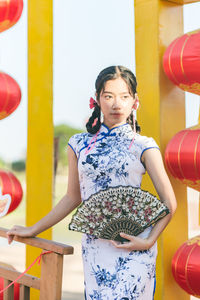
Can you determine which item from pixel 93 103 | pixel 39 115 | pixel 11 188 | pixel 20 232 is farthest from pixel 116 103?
pixel 39 115

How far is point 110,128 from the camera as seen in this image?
1832 millimetres

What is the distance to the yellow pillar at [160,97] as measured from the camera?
278 centimetres

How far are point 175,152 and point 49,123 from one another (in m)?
1.04

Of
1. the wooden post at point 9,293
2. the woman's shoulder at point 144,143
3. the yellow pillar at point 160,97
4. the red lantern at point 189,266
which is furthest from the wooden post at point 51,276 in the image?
the yellow pillar at point 160,97

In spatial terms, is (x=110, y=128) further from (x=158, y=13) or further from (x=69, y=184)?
(x=158, y=13)

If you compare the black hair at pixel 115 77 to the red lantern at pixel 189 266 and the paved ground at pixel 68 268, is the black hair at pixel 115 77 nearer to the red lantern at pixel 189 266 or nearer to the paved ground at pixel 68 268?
the red lantern at pixel 189 266

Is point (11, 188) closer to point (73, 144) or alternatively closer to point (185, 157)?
point (185, 157)

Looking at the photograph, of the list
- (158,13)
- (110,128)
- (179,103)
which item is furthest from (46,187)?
(110,128)

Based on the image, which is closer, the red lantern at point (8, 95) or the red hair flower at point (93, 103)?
the red hair flower at point (93, 103)

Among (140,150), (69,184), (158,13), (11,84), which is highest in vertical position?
(158,13)

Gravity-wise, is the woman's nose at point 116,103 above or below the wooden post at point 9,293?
above

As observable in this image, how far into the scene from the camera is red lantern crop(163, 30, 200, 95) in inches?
96.3

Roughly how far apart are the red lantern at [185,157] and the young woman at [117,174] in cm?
66

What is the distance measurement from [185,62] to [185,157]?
0.45m
